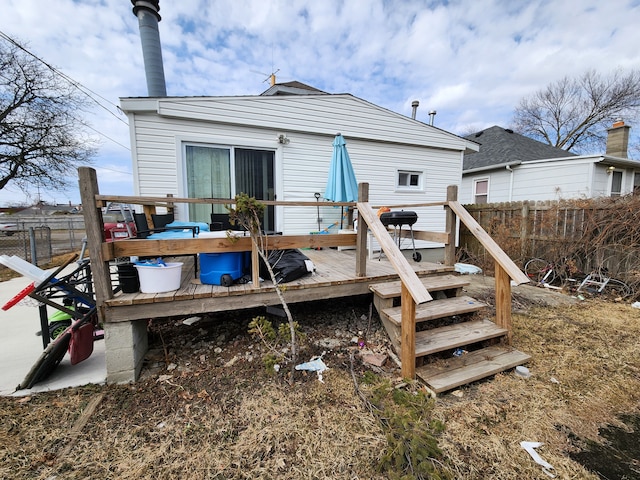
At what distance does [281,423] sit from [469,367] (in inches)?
63.4

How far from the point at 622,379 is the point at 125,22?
1113 centimetres

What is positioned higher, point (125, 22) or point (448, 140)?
point (125, 22)

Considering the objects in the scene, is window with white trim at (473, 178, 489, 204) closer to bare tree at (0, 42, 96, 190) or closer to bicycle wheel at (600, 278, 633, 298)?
bicycle wheel at (600, 278, 633, 298)

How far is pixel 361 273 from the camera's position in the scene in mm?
3053

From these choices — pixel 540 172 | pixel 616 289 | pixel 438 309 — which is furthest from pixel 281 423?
pixel 540 172

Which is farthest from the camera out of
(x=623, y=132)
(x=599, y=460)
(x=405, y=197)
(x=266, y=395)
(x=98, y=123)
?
(x=98, y=123)

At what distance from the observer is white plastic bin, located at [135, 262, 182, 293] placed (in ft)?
7.79

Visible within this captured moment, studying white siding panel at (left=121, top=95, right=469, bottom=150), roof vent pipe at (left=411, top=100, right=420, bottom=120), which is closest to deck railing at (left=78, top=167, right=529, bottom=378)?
white siding panel at (left=121, top=95, right=469, bottom=150)

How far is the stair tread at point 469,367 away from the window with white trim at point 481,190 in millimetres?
9700

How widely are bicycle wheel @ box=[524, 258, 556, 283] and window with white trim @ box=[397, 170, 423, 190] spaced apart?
289 centimetres

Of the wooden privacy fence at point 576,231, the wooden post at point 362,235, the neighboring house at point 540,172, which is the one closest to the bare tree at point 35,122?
the wooden post at point 362,235

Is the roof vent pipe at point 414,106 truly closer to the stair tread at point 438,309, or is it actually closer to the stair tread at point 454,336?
the stair tread at point 438,309

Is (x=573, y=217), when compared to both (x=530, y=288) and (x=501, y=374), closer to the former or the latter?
(x=530, y=288)

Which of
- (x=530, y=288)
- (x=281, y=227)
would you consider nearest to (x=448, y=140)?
(x=530, y=288)
